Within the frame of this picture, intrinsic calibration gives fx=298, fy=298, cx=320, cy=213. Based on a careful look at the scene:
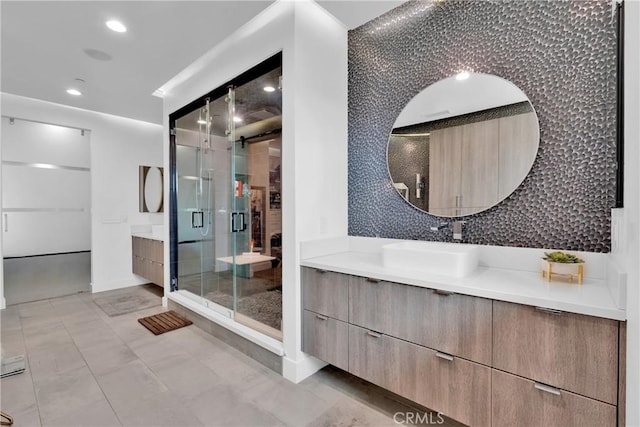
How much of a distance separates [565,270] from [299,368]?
5.86ft

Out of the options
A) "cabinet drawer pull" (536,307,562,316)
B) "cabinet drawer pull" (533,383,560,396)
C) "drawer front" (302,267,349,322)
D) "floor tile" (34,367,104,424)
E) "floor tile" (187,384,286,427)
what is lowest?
"floor tile" (187,384,286,427)

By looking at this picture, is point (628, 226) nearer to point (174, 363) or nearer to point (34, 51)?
point (174, 363)

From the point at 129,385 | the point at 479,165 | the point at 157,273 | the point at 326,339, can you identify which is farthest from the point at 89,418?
the point at 479,165

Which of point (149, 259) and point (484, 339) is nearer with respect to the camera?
point (484, 339)

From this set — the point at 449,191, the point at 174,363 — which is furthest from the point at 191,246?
the point at 449,191

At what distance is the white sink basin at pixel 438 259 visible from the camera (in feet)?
5.39

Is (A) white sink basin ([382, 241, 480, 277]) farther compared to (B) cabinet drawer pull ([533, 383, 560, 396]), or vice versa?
(A) white sink basin ([382, 241, 480, 277])

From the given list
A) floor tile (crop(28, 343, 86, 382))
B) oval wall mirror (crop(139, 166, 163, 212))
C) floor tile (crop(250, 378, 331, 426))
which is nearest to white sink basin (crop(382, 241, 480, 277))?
floor tile (crop(250, 378, 331, 426))

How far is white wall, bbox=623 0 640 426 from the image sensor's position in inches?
37.7

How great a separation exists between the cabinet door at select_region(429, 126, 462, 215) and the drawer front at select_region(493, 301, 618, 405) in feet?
3.05

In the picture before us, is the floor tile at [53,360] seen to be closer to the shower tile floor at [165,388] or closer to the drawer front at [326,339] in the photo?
the shower tile floor at [165,388]

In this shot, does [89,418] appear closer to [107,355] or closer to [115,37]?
[107,355]

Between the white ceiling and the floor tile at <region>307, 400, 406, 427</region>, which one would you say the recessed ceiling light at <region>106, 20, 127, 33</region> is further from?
the floor tile at <region>307, 400, 406, 427</region>

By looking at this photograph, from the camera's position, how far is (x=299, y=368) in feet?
7.23
